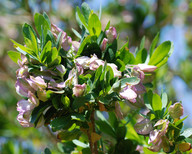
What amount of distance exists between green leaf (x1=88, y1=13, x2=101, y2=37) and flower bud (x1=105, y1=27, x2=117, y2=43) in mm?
23

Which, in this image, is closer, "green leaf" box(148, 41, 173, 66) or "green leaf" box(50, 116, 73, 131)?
"green leaf" box(50, 116, 73, 131)

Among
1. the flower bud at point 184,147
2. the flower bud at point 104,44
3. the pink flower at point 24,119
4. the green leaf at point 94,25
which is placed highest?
the green leaf at point 94,25

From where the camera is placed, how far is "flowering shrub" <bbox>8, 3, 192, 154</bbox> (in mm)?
625

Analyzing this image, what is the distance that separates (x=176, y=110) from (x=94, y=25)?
28 cm

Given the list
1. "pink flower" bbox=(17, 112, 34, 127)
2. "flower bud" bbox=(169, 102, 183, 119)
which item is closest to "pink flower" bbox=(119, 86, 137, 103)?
"flower bud" bbox=(169, 102, 183, 119)

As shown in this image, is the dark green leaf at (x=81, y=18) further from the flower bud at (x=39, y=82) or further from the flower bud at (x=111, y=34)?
the flower bud at (x=39, y=82)

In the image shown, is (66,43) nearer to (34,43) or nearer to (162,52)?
(34,43)

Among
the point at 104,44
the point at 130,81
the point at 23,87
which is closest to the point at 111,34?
the point at 104,44

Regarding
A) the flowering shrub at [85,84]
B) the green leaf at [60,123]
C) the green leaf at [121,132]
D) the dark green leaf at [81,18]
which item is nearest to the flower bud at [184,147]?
the flowering shrub at [85,84]

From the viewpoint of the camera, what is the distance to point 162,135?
65 centimetres

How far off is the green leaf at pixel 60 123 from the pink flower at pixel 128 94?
13 cm

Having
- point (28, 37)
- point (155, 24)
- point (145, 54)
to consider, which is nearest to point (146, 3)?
point (155, 24)

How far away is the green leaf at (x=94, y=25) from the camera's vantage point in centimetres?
69

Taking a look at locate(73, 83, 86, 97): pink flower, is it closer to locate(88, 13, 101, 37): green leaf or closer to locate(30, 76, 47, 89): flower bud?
locate(30, 76, 47, 89): flower bud
